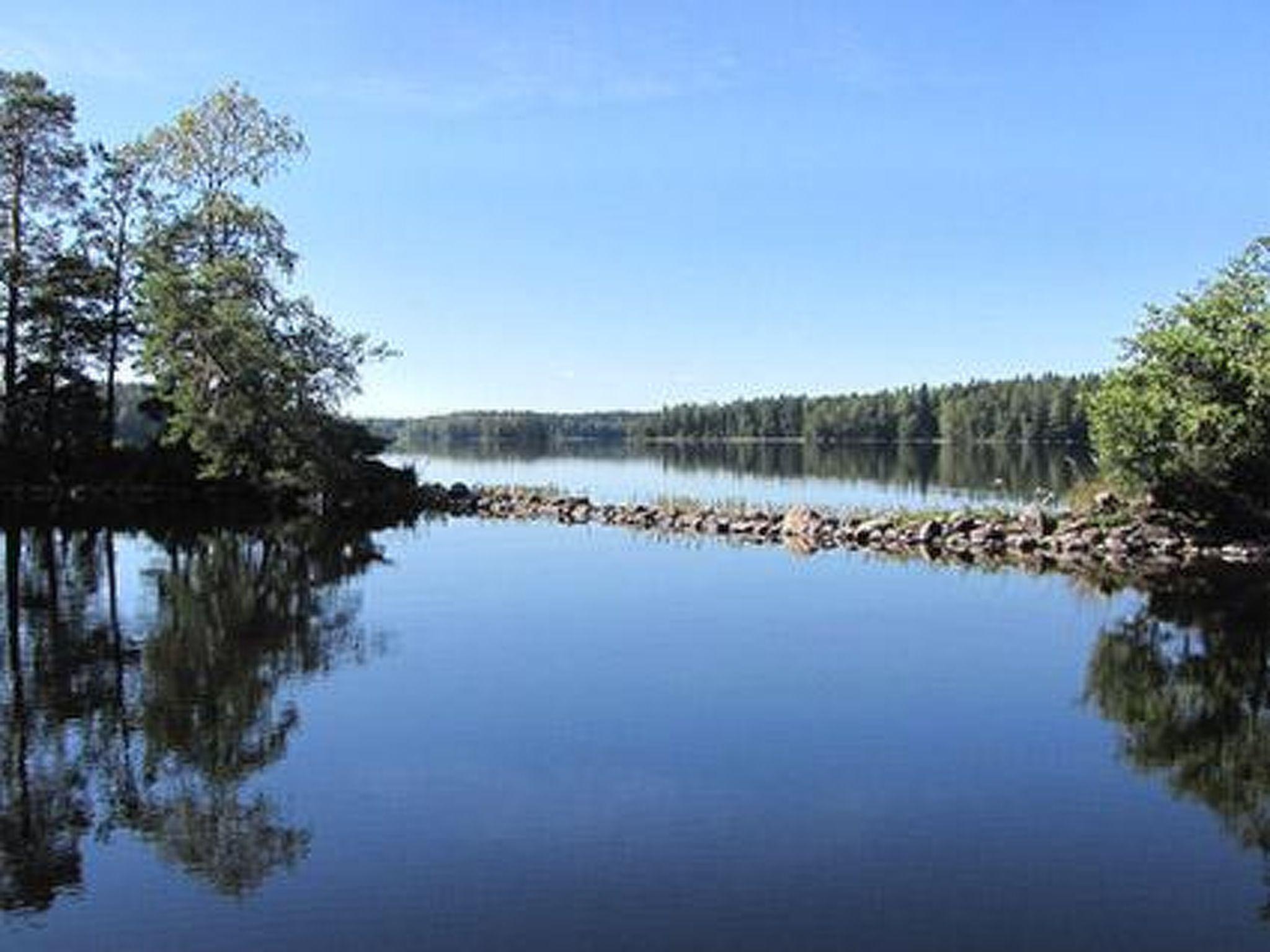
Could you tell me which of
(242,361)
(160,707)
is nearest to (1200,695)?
(160,707)

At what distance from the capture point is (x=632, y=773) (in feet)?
44.3

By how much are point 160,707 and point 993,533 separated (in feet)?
83.2

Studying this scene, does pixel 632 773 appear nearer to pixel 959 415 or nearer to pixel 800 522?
pixel 800 522

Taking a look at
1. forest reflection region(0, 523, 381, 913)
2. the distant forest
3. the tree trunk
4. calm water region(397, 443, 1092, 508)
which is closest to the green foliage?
calm water region(397, 443, 1092, 508)

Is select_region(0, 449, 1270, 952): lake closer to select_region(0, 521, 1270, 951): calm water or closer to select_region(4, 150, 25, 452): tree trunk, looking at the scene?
select_region(0, 521, 1270, 951): calm water

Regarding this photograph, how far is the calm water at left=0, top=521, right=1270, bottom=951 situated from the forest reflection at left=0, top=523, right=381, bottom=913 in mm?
61

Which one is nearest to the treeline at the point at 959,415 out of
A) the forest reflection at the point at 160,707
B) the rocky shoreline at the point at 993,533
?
the rocky shoreline at the point at 993,533

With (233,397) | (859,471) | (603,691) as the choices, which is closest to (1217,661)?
(603,691)

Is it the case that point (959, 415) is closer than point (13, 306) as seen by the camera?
No

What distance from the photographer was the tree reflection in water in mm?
13094

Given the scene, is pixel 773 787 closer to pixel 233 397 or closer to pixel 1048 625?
pixel 1048 625

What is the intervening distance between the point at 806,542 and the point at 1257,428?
38.9ft

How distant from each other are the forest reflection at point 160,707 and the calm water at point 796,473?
88.0ft

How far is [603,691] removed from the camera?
683 inches
